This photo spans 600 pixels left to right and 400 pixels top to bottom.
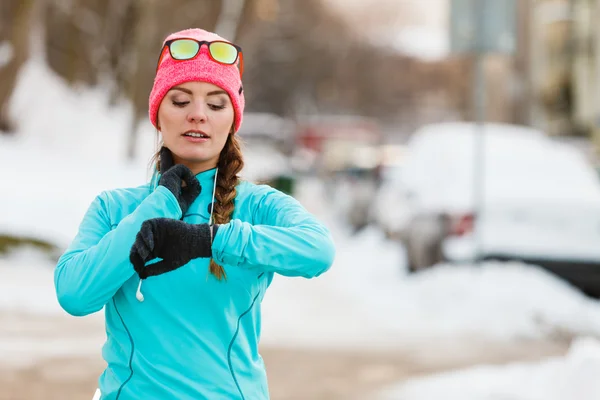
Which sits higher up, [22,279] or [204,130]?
[204,130]

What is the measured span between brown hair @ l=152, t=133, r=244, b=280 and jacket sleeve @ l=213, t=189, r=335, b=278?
0.07 metres

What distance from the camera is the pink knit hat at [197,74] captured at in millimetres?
2373

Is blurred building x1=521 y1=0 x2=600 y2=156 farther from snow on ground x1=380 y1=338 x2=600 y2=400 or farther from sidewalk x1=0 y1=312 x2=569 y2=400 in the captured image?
snow on ground x1=380 y1=338 x2=600 y2=400

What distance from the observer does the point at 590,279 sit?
30.8 feet

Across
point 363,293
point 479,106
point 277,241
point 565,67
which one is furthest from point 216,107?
point 565,67

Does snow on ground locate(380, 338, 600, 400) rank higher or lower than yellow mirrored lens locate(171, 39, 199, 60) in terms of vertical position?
lower

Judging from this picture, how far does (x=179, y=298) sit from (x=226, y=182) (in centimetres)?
34

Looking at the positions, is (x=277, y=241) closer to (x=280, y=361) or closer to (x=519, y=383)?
(x=519, y=383)

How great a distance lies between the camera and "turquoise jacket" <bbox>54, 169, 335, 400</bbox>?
2115 millimetres

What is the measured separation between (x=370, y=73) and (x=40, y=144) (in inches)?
1995

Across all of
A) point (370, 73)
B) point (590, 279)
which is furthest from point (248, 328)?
point (370, 73)

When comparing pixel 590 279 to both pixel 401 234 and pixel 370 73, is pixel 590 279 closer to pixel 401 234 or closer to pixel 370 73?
pixel 401 234

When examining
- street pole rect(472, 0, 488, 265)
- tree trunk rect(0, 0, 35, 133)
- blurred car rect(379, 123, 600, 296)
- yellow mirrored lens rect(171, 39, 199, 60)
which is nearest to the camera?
yellow mirrored lens rect(171, 39, 199, 60)

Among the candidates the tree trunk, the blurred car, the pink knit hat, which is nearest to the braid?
the pink knit hat
